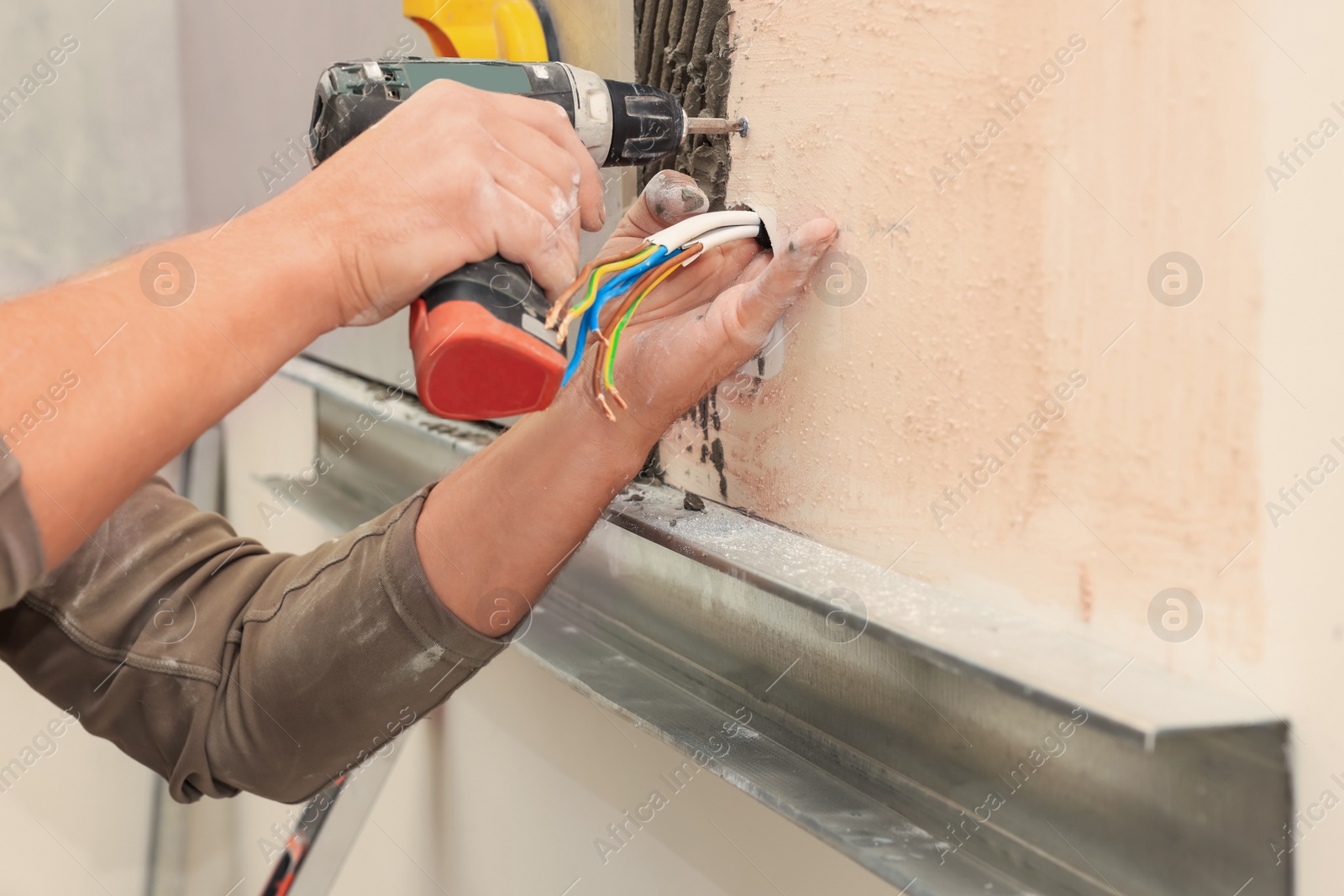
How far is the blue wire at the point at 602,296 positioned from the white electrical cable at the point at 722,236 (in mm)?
19

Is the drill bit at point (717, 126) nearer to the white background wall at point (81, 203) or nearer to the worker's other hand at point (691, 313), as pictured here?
the worker's other hand at point (691, 313)

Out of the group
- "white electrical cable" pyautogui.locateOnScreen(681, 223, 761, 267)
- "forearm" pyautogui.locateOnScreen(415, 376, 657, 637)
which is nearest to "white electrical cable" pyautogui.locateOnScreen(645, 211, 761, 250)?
"white electrical cable" pyautogui.locateOnScreen(681, 223, 761, 267)

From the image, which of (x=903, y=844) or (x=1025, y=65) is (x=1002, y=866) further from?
(x=1025, y=65)

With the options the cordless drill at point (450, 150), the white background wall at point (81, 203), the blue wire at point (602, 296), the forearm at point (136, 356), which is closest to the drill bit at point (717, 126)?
the cordless drill at point (450, 150)

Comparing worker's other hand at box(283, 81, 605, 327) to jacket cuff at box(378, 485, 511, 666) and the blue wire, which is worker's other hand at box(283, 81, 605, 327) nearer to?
the blue wire

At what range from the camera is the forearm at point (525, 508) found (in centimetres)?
68

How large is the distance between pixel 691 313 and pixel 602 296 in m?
0.15

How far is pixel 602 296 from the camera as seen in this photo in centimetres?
56

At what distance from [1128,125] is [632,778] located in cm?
60

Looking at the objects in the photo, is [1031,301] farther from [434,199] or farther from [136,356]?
[136,356]

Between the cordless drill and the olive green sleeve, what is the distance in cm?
27

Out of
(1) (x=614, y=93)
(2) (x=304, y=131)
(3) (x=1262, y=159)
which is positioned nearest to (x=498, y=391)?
(1) (x=614, y=93)

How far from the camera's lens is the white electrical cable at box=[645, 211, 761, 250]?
2.01 ft

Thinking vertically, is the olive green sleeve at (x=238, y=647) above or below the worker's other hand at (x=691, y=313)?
below
